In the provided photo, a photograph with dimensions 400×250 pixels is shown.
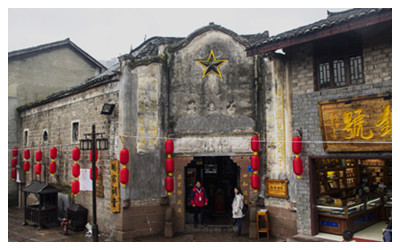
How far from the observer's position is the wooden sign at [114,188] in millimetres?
12211

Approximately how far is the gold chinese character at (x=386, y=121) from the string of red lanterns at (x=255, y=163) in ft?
13.0

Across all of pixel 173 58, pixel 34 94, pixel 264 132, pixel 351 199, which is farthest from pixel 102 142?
pixel 34 94

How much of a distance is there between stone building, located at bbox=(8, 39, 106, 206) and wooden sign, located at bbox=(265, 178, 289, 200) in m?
15.6

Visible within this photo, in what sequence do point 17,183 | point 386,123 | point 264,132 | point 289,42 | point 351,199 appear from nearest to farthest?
point 386,123
point 289,42
point 351,199
point 264,132
point 17,183

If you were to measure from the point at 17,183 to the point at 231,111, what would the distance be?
15.3 metres

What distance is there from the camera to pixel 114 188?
Answer: 487 inches

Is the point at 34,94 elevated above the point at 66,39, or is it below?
below

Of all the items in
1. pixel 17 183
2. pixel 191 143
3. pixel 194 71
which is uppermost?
pixel 194 71

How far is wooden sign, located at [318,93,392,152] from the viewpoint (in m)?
8.97

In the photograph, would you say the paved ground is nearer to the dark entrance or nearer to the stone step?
the stone step

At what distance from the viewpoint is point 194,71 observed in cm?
1307

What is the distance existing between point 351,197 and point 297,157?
128 inches

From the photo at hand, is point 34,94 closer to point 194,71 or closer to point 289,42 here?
point 194,71

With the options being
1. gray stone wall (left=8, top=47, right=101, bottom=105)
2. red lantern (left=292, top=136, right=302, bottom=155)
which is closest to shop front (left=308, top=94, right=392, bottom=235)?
red lantern (left=292, top=136, right=302, bottom=155)
